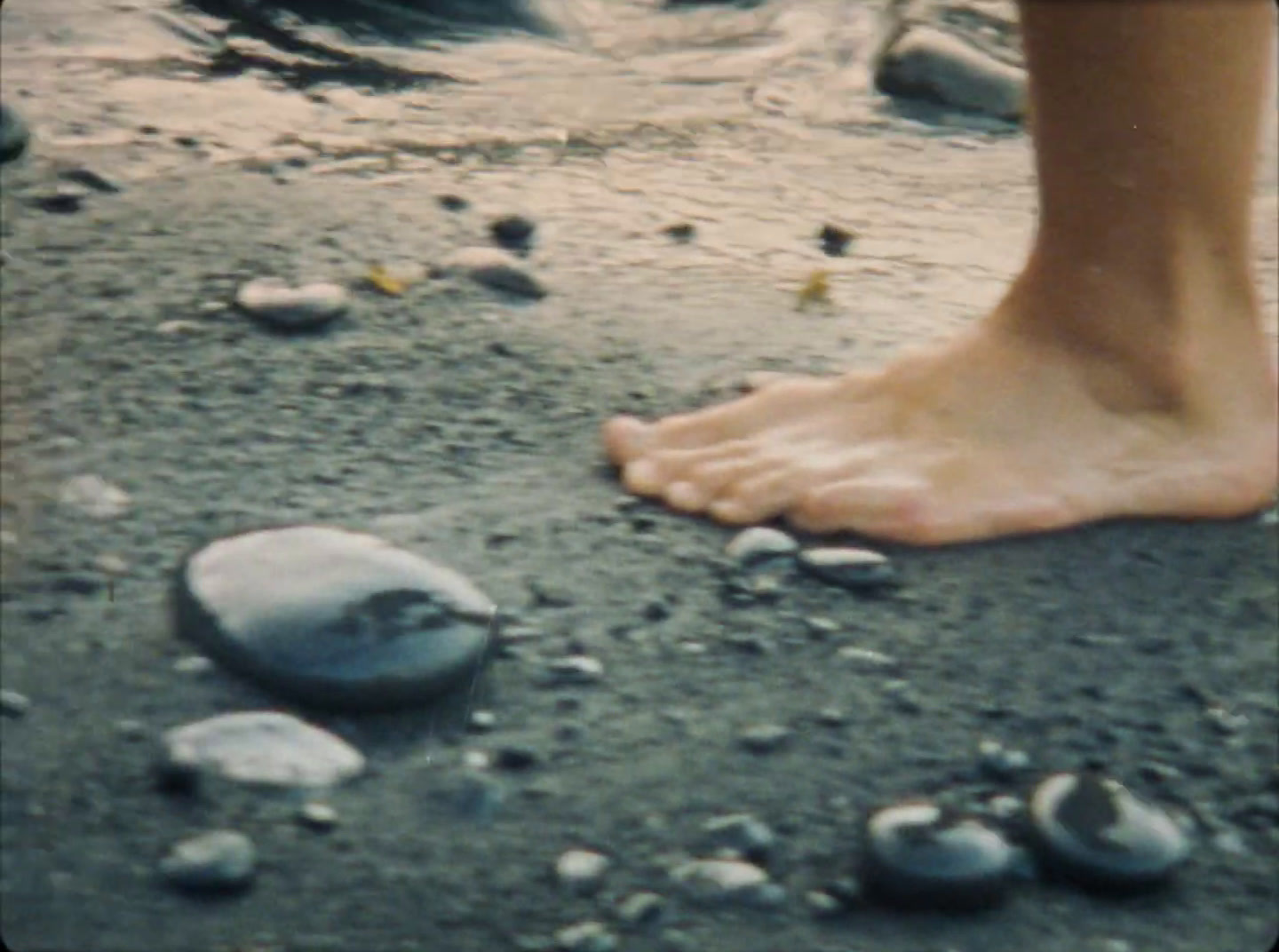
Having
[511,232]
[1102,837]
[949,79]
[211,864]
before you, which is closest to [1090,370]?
[1102,837]

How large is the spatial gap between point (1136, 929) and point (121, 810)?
2.53 feet

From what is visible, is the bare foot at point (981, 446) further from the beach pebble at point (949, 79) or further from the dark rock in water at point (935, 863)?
the beach pebble at point (949, 79)

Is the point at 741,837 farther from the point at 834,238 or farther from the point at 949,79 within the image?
the point at 949,79

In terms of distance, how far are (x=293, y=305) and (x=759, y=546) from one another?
0.80 metres

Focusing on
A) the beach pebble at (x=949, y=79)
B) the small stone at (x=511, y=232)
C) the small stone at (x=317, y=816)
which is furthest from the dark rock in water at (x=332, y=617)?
the beach pebble at (x=949, y=79)

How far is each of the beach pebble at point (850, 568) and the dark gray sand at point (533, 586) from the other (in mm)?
19

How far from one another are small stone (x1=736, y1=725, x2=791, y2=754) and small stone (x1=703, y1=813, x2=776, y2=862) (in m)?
0.11

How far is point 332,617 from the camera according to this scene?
1647mm

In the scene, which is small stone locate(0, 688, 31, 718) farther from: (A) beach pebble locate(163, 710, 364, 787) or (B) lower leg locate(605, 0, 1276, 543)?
(B) lower leg locate(605, 0, 1276, 543)

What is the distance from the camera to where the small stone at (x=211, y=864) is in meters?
1.38

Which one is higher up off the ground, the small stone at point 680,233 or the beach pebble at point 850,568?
the small stone at point 680,233

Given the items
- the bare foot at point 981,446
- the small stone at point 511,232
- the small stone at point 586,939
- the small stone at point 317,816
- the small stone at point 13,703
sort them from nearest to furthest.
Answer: the small stone at point 586,939 → the small stone at point 317,816 → the small stone at point 13,703 → the bare foot at point 981,446 → the small stone at point 511,232

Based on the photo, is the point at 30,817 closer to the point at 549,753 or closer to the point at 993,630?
the point at 549,753

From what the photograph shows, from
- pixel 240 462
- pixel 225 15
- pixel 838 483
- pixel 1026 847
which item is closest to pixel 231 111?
pixel 225 15
